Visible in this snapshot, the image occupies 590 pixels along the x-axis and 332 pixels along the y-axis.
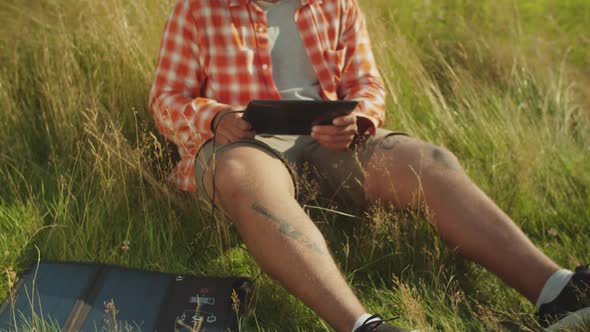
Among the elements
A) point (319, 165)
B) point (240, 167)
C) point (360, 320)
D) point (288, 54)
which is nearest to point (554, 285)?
point (360, 320)

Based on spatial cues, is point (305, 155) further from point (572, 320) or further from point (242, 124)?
point (572, 320)

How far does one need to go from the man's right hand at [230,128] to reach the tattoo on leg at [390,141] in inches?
20.2

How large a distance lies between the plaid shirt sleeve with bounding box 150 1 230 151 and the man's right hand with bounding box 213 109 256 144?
110mm

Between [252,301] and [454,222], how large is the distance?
79 centimetres

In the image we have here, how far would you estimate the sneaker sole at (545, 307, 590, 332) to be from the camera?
2.47 metres

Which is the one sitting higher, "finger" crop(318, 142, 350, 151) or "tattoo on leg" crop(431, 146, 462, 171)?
"finger" crop(318, 142, 350, 151)

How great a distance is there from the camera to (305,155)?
10.6 ft

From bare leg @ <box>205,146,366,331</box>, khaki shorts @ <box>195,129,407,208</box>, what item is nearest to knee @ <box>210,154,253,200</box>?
bare leg @ <box>205,146,366,331</box>

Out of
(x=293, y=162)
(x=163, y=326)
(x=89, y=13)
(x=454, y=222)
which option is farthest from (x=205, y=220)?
(x=89, y=13)

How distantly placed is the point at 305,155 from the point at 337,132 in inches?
11.8

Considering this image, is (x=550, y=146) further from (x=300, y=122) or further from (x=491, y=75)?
(x=300, y=122)

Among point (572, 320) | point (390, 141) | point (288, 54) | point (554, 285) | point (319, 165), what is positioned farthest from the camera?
point (288, 54)

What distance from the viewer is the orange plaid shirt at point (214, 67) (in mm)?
3146

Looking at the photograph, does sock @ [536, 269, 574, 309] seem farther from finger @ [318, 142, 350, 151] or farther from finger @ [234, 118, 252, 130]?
finger @ [234, 118, 252, 130]
